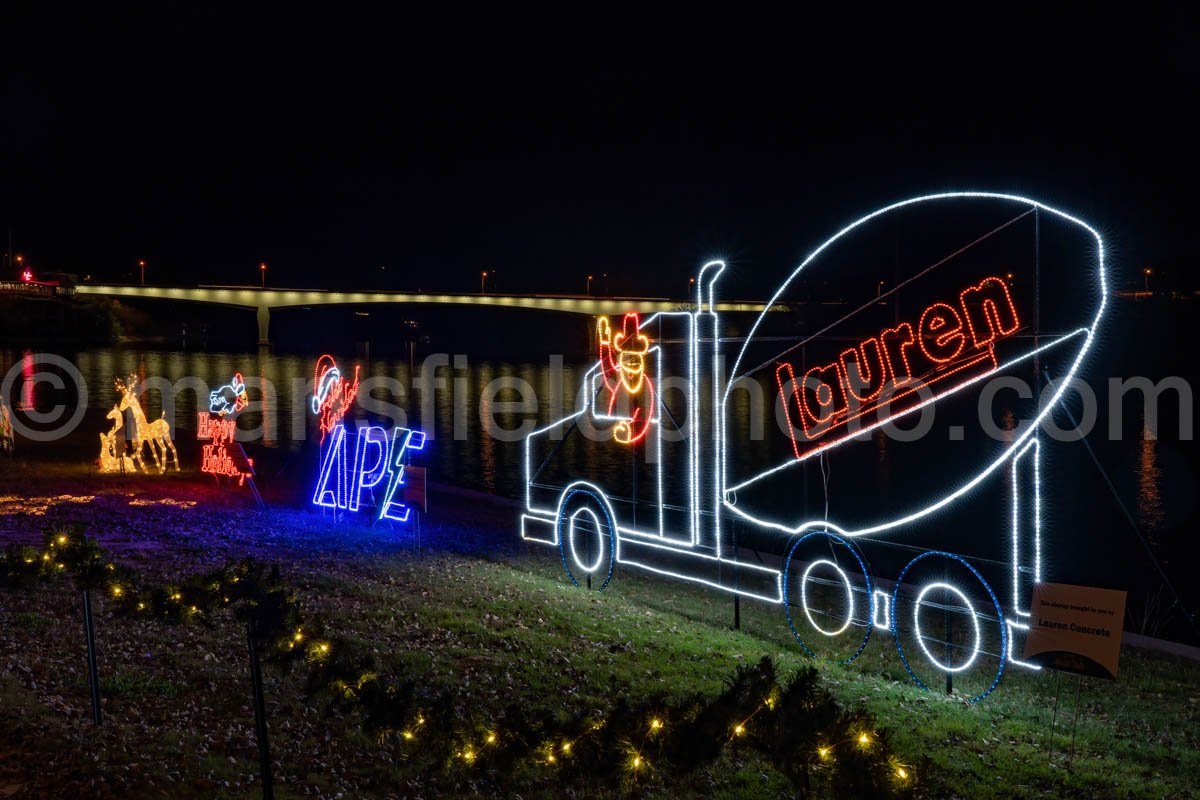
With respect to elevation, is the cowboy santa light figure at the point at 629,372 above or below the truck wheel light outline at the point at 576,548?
above

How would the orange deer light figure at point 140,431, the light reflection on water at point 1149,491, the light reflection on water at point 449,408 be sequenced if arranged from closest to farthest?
1. the orange deer light figure at point 140,431
2. the light reflection on water at point 1149,491
3. the light reflection on water at point 449,408

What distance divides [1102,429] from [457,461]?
2500 cm

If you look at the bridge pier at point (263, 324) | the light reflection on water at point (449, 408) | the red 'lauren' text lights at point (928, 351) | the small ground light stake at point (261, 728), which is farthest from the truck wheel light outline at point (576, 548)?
the bridge pier at point (263, 324)

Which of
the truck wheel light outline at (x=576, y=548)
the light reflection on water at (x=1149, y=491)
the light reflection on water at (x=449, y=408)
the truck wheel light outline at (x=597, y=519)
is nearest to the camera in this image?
the truck wheel light outline at (x=597, y=519)

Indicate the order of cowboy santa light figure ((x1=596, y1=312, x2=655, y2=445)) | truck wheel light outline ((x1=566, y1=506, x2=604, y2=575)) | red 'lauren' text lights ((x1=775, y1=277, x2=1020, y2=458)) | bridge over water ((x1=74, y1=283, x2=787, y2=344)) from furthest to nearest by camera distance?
bridge over water ((x1=74, y1=283, x2=787, y2=344)) → truck wheel light outline ((x1=566, y1=506, x2=604, y2=575)) → cowboy santa light figure ((x1=596, y1=312, x2=655, y2=445)) → red 'lauren' text lights ((x1=775, y1=277, x2=1020, y2=458))

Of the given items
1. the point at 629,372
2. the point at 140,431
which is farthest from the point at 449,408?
the point at 629,372

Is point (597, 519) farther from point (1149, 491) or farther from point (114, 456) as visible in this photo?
point (1149, 491)

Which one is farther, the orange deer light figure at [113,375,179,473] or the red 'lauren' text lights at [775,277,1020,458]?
the orange deer light figure at [113,375,179,473]

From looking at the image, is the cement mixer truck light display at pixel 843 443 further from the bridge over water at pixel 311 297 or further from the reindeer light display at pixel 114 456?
the bridge over water at pixel 311 297

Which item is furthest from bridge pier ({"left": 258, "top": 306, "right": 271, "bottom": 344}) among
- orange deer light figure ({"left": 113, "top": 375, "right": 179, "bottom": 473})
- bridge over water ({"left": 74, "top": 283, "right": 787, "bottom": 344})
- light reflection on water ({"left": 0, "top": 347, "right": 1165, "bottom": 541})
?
orange deer light figure ({"left": 113, "top": 375, "right": 179, "bottom": 473})

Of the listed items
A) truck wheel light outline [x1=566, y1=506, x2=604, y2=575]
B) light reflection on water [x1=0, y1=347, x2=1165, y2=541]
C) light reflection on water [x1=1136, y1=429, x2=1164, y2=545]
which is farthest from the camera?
light reflection on water [x1=0, y1=347, x2=1165, y2=541]

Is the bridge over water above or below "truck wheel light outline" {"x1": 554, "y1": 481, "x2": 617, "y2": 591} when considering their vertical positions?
above

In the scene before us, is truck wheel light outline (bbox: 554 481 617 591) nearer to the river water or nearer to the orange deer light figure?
the river water

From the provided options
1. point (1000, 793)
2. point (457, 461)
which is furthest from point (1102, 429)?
point (1000, 793)
